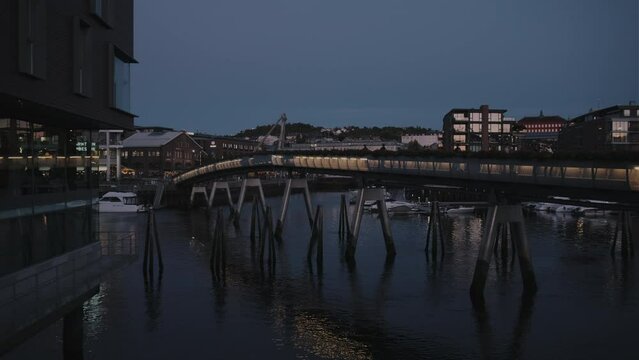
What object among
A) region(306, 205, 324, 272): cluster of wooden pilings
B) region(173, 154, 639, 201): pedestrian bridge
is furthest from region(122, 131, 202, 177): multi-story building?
region(306, 205, 324, 272): cluster of wooden pilings

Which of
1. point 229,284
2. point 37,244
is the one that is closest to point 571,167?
point 229,284

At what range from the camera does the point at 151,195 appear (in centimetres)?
10950

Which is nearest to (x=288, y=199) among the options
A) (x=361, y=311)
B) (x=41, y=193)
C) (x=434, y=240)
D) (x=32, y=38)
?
(x=434, y=240)

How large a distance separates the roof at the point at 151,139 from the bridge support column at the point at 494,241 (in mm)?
127181

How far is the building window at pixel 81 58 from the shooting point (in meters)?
19.8

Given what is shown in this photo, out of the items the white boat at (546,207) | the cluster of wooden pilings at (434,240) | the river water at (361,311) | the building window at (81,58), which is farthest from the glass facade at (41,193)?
the white boat at (546,207)

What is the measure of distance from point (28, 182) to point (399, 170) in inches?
1239

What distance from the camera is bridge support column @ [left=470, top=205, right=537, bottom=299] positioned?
1325 inches

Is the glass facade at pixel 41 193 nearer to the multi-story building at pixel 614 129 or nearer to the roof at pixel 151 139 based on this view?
the multi-story building at pixel 614 129

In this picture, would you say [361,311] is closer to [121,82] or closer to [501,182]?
[501,182]

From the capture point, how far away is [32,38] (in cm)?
1681

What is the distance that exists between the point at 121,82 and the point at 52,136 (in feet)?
10.9

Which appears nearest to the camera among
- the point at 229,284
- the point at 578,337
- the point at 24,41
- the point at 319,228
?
the point at 24,41

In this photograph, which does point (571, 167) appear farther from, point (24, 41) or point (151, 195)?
point (151, 195)
